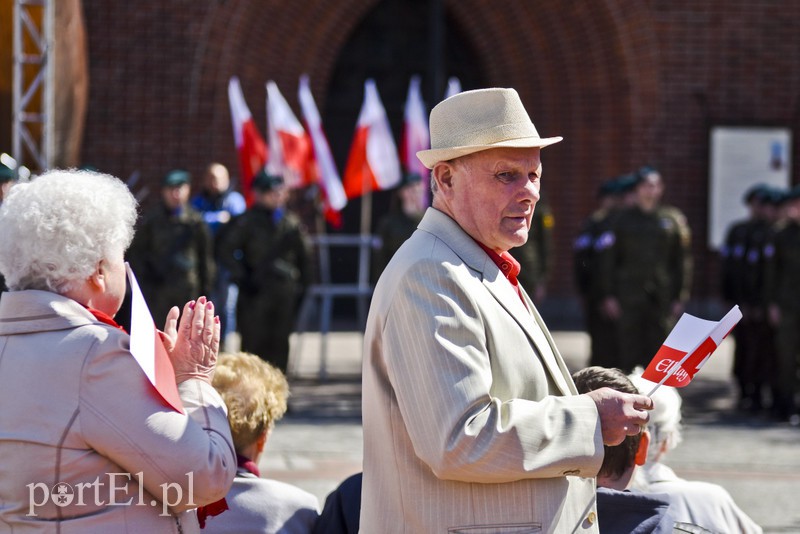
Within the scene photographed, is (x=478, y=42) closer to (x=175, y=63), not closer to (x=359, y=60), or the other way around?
(x=359, y=60)

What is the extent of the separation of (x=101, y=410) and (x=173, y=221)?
8141 millimetres

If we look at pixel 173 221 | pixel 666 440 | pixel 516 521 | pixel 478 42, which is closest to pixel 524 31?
pixel 478 42

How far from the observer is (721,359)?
15.5 metres

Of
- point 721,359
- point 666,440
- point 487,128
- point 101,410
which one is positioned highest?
point 487,128

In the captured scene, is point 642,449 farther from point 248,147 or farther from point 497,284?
point 248,147

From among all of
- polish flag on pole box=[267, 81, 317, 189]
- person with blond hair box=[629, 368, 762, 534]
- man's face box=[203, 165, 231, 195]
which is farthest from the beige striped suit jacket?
polish flag on pole box=[267, 81, 317, 189]

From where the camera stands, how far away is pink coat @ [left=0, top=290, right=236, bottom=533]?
110 inches

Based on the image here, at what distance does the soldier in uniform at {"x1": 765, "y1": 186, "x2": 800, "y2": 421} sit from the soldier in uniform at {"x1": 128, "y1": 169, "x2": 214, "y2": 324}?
4667 millimetres

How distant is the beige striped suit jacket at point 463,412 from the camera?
283 cm

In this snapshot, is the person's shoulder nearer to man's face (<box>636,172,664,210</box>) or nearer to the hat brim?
the hat brim

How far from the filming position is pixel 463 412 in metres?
2.81

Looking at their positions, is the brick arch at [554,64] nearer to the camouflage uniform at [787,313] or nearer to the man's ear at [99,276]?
the camouflage uniform at [787,313]

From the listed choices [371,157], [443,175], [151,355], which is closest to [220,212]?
[371,157]

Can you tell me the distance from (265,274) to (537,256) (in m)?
2.64
